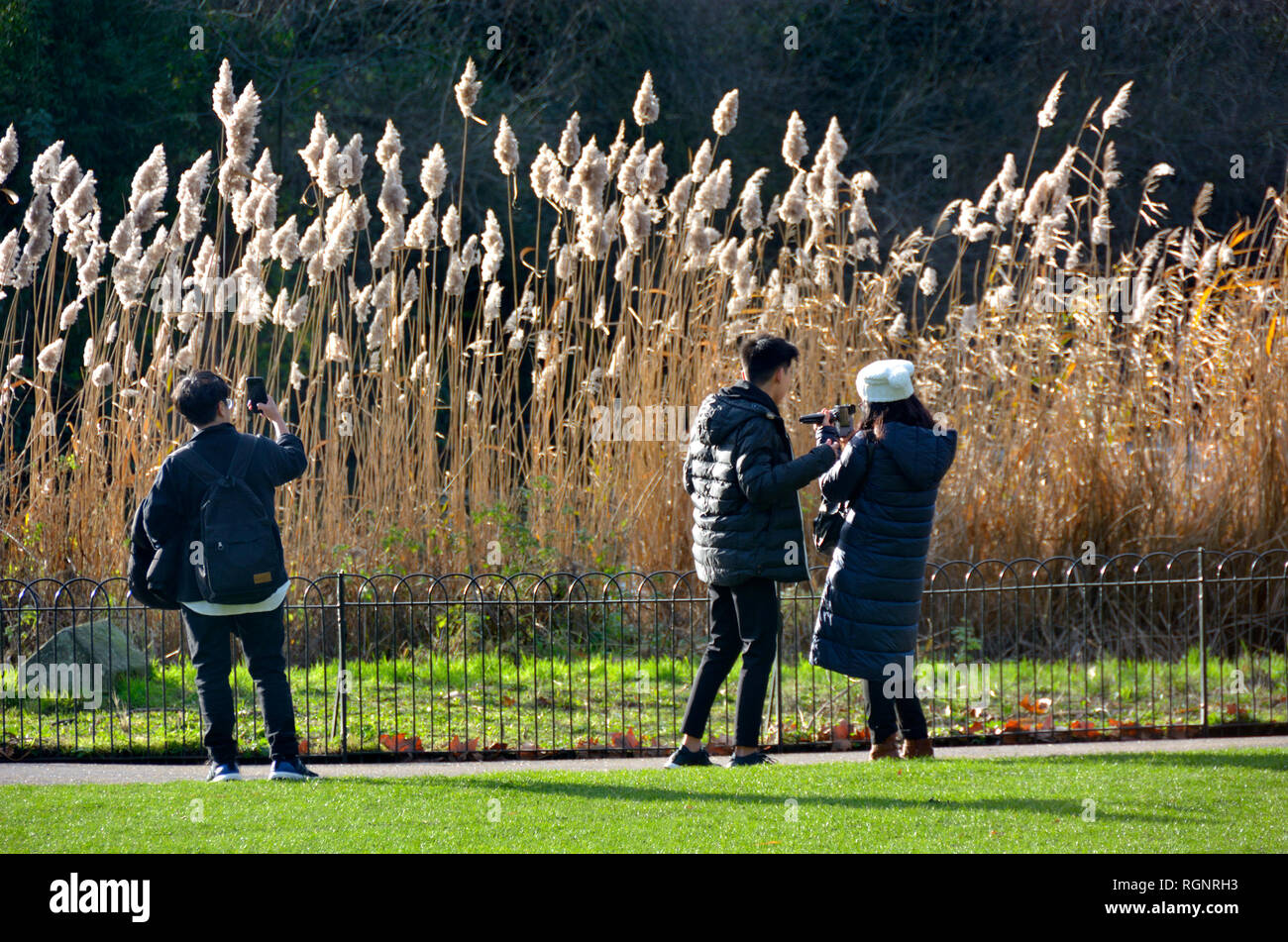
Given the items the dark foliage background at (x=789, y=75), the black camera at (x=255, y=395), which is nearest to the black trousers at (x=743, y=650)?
the black camera at (x=255, y=395)

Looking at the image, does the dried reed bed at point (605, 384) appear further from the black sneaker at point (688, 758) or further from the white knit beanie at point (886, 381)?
the white knit beanie at point (886, 381)

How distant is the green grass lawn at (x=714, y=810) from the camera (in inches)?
191

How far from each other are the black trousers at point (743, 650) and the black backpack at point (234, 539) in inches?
68.1

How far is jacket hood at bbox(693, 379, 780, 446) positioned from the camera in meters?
5.93

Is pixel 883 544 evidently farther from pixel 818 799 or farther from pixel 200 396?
pixel 200 396

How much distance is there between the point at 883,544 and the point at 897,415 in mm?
516

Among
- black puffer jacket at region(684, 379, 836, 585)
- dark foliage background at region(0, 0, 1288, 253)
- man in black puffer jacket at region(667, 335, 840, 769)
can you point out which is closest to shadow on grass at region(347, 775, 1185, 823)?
man in black puffer jacket at region(667, 335, 840, 769)

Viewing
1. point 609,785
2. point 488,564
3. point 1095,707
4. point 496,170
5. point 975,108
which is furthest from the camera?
point 975,108

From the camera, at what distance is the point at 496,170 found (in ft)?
55.6

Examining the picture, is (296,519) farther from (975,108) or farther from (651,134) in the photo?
(975,108)

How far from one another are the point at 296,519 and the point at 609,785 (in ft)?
12.5

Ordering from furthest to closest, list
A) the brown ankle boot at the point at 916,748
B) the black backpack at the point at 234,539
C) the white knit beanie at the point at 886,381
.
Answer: the brown ankle boot at the point at 916,748 → the white knit beanie at the point at 886,381 → the black backpack at the point at 234,539

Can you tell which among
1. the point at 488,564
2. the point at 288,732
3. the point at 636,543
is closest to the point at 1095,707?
the point at 636,543

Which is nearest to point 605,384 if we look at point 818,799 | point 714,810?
point 818,799
